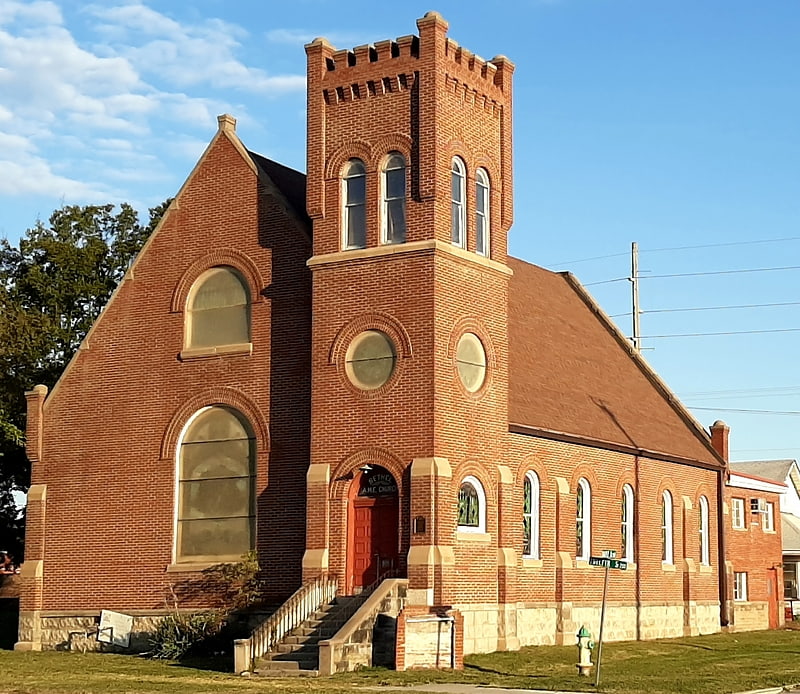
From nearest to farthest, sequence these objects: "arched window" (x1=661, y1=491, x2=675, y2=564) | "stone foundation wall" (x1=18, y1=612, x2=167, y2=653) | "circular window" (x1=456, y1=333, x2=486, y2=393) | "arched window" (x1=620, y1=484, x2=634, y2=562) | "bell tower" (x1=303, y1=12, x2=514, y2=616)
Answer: "bell tower" (x1=303, y1=12, x2=514, y2=616), "circular window" (x1=456, y1=333, x2=486, y2=393), "stone foundation wall" (x1=18, y1=612, x2=167, y2=653), "arched window" (x1=620, y1=484, x2=634, y2=562), "arched window" (x1=661, y1=491, x2=675, y2=564)

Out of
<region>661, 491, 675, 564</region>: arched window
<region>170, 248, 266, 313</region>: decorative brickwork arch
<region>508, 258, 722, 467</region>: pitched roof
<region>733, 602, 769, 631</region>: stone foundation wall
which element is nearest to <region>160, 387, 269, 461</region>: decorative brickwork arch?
<region>170, 248, 266, 313</region>: decorative brickwork arch

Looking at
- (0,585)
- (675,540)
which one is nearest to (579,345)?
(675,540)

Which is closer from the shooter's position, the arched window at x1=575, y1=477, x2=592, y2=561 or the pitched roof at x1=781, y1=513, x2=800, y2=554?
the arched window at x1=575, y1=477, x2=592, y2=561

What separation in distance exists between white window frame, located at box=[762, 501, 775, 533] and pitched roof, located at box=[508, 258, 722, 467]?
6.02m

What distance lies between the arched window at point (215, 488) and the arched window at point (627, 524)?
1155 cm

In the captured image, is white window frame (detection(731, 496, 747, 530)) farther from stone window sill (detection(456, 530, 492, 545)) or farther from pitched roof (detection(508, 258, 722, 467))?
stone window sill (detection(456, 530, 492, 545))

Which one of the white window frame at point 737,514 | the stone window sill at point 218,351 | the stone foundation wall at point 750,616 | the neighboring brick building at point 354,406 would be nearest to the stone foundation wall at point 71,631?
the neighboring brick building at point 354,406

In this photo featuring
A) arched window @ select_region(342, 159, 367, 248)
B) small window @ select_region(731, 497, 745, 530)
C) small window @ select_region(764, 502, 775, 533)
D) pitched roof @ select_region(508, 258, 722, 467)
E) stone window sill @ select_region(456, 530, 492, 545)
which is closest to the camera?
stone window sill @ select_region(456, 530, 492, 545)

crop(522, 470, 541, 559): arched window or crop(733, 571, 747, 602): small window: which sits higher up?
crop(522, 470, 541, 559): arched window

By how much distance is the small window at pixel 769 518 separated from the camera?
1975 inches

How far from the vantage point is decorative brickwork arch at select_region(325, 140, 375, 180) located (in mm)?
Answer: 31406

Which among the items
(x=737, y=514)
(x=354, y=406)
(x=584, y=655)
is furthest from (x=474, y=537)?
(x=737, y=514)

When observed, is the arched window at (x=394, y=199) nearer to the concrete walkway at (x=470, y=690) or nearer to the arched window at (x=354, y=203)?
the arched window at (x=354, y=203)

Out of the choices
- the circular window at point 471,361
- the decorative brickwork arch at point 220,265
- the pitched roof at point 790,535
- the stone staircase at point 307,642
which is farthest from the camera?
the pitched roof at point 790,535
